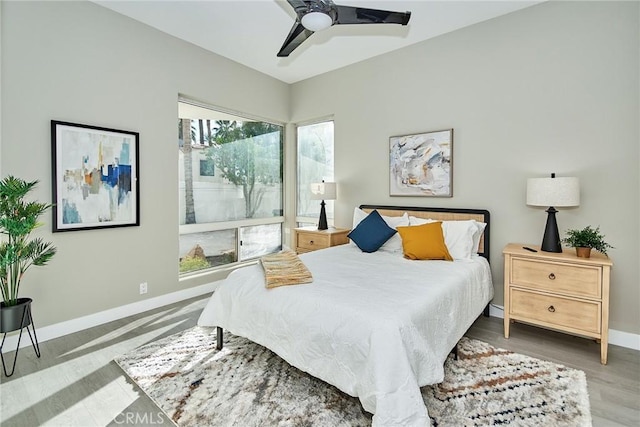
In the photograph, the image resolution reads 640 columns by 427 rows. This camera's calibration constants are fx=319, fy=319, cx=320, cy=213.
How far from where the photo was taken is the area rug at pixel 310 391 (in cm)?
178

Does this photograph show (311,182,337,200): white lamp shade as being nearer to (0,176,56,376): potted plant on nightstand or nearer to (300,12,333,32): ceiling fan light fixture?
(300,12,333,32): ceiling fan light fixture

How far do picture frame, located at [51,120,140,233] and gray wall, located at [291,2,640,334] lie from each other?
280 cm

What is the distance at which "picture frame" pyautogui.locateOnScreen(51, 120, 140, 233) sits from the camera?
277 cm

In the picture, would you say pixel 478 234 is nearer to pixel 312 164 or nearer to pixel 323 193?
pixel 323 193

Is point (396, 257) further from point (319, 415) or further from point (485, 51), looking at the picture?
point (485, 51)

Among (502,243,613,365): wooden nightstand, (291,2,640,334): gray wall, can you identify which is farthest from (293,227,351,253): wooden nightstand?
(502,243,613,365): wooden nightstand

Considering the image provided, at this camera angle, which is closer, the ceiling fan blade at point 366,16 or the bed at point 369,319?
the bed at point 369,319

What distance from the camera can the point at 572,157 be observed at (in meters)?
2.81

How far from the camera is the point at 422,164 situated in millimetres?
3691

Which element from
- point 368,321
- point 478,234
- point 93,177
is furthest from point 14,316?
point 478,234

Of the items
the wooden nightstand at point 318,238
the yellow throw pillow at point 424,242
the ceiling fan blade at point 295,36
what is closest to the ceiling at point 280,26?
the ceiling fan blade at point 295,36

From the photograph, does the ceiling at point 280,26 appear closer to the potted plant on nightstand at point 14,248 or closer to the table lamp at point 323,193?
the table lamp at point 323,193

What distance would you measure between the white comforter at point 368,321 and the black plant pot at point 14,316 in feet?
4.04

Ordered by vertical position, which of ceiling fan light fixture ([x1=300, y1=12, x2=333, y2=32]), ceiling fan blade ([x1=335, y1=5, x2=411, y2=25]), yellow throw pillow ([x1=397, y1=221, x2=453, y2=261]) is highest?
ceiling fan blade ([x1=335, y1=5, x2=411, y2=25])
